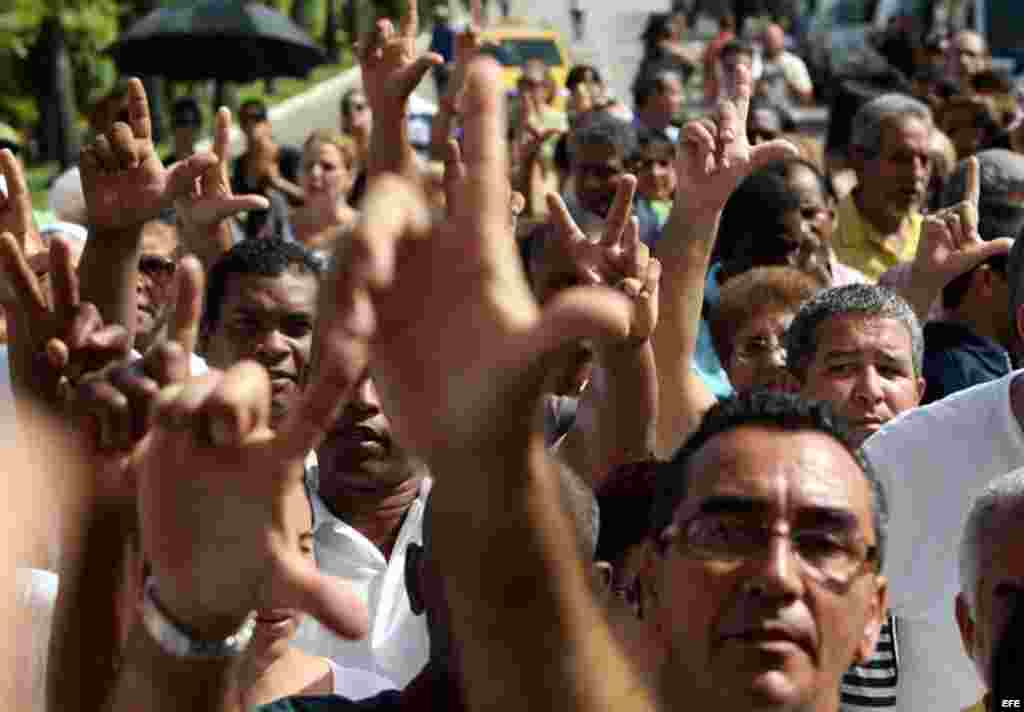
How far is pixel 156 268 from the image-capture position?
645cm

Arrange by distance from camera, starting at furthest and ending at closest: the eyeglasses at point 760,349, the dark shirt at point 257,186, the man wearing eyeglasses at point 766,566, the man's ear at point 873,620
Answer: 1. the dark shirt at point 257,186
2. the eyeglasses at point 760,349
3. the man's ear at point 873,620
4. the man wearing eyeglasses at point 766,566

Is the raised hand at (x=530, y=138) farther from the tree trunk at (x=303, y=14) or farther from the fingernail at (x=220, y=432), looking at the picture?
the tree trunk at (x=303, y=14)

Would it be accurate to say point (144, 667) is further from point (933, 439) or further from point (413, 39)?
point (413, 39)

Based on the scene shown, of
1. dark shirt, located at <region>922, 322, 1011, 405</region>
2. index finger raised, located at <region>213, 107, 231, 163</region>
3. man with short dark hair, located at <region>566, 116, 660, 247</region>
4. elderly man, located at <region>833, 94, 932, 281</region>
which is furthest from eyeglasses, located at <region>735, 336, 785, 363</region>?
man with short dark hair, located at <region>566, 116, 660, 247</region>

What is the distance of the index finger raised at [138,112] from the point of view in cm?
420

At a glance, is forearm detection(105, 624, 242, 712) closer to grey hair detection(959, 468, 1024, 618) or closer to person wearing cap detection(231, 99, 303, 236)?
grey hair detection(959, 468, 1024, 618)

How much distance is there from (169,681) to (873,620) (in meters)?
1.08

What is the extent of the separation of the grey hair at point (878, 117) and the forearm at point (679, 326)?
3.24m

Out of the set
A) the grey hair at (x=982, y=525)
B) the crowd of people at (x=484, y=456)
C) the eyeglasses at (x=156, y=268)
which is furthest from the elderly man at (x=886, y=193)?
the grey hair at (x=982, y=525)

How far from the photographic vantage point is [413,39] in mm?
5242

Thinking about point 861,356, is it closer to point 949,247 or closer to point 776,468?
point 949,247

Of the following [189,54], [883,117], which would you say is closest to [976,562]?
[883,117]

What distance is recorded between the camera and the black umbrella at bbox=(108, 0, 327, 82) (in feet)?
50.4

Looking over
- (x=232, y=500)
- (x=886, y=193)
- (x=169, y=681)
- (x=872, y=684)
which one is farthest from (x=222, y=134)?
(x=232, y=500)
